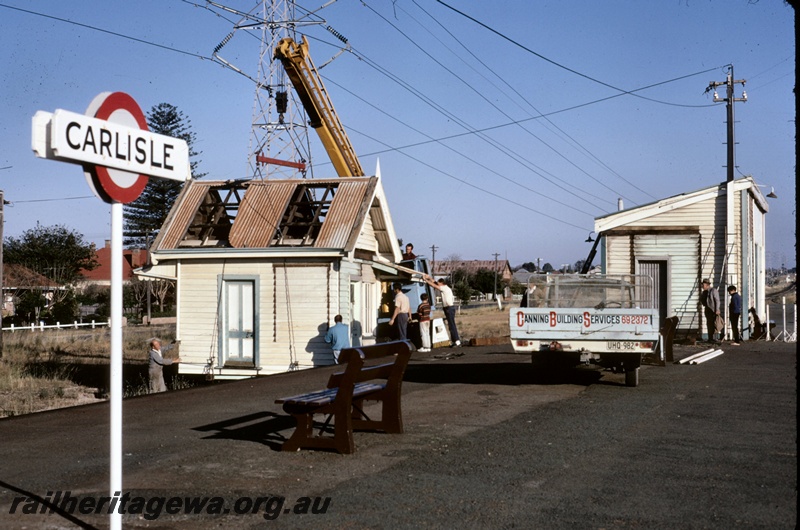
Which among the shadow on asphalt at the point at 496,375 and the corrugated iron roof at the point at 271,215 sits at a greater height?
the corrugated iron roof at the point at 271,215

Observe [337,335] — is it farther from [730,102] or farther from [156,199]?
[156,199]

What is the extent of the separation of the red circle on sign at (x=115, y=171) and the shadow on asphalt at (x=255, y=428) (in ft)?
13.6

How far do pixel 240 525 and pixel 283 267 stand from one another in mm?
15403

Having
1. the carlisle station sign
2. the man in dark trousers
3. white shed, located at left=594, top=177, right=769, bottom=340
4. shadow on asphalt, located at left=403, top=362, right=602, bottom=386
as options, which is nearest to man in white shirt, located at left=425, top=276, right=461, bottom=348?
shadow on asphalt, located at left=403, top=362, right=602, bottom=386

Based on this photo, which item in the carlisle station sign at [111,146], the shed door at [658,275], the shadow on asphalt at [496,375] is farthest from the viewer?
the shed door at [658,275]

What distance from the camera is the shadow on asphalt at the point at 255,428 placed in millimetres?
8727

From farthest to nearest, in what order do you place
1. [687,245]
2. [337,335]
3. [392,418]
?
[687,245], [337,335], [392,418]

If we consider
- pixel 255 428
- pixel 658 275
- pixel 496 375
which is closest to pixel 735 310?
pixel 658 275

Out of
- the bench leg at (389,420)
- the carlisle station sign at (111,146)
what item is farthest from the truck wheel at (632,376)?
the carlisle station sign at (111,146)

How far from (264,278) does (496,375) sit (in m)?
7.62
